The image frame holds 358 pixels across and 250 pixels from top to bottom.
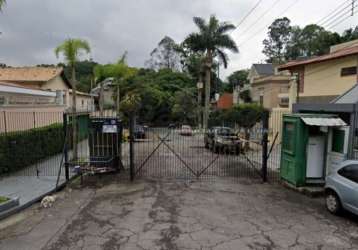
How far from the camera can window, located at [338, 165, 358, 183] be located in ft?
21.8

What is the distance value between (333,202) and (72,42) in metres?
11.6

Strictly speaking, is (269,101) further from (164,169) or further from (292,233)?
(292,233)

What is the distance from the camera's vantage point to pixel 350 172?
6836 millimetres

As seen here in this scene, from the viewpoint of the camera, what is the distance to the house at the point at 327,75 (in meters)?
16.2

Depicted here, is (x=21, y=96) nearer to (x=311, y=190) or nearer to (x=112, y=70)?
(x=112, y=70)

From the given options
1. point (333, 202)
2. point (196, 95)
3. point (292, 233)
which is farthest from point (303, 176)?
point (196, 95)

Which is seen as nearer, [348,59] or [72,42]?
[72,42]

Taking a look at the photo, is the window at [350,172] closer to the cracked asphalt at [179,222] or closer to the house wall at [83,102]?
the cracked asphalt at [179,222]

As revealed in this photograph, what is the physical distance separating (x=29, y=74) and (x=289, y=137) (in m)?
22.9

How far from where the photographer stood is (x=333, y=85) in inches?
693

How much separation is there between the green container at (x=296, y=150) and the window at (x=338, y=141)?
92 cm

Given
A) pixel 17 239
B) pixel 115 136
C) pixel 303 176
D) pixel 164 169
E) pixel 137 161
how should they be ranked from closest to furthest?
pixel 17 239, pixel 303 176, pixel 115 136, pixel 164 169, pixel 137 161

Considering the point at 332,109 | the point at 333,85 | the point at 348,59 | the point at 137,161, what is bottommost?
the point at 137,161

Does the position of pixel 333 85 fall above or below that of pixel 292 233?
above
